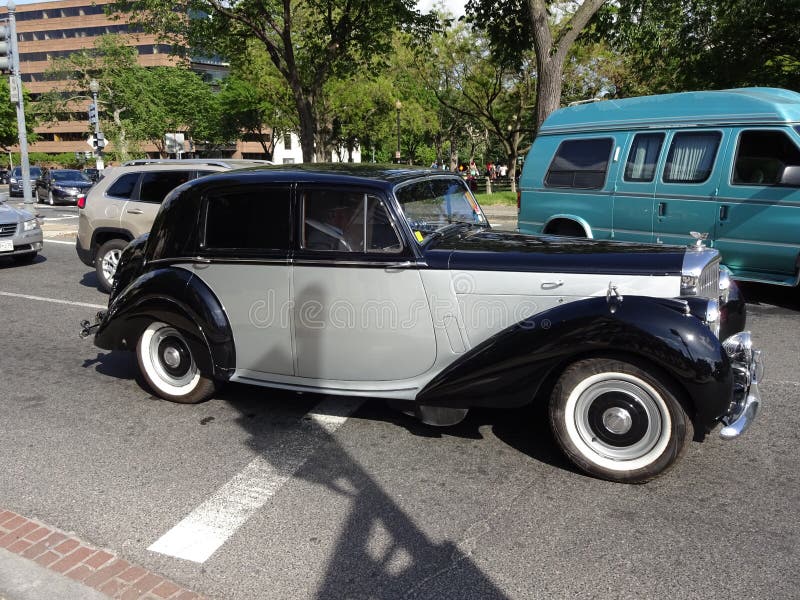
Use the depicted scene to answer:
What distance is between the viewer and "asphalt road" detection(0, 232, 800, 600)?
9.14ft

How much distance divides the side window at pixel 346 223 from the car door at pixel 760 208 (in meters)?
5.34

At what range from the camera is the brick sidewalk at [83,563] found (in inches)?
108

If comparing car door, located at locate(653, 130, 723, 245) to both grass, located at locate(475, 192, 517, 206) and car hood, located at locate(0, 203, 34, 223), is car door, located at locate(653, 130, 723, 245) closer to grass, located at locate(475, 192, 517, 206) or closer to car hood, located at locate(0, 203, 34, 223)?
car hood, located at locate(0, 203, 34, 223)

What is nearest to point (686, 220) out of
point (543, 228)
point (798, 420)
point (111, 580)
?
point (543, 228)

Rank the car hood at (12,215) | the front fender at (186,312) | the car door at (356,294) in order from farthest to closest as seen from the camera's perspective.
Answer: the car hood at (12,215) < the front fender at (186,312) < the car door at (356,294)

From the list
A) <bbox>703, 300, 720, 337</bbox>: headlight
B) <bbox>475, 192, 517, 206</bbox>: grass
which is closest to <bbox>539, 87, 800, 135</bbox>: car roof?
<bbox>703, 300, 720, 337</bbox>: headlight

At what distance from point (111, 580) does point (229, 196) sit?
8.64ft

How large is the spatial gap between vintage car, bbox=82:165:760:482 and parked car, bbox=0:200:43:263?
7.37 meters

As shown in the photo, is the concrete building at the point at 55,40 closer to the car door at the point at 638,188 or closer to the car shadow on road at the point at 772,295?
the car door at the point at 638,188

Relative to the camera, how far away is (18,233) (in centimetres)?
1117

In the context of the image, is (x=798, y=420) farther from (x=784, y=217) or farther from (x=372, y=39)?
(x=372, y=39)

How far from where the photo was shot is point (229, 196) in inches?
177

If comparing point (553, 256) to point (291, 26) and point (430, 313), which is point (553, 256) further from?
point (291, 26)

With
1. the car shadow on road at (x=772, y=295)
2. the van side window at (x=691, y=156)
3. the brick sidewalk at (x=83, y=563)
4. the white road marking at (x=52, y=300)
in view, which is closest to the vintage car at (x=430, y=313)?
the brick sidewalk at (x=83, y=563)
